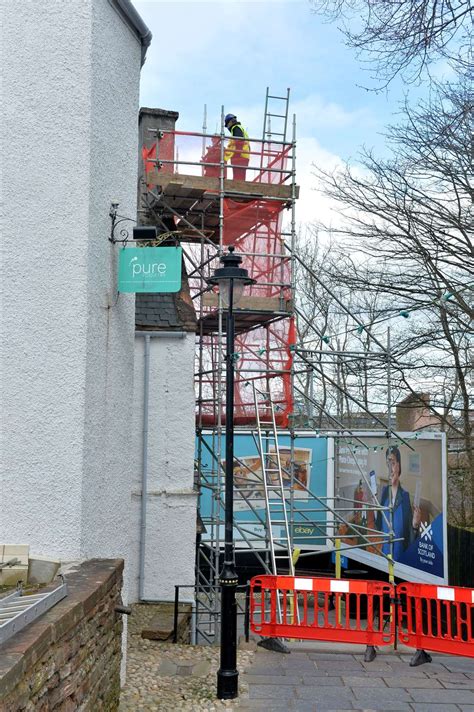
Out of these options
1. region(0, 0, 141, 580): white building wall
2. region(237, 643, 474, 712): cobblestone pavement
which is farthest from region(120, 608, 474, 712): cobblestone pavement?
region(0, 0, 141, 580): white building wall

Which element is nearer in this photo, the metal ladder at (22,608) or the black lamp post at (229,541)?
the metal ladder at (22,608)

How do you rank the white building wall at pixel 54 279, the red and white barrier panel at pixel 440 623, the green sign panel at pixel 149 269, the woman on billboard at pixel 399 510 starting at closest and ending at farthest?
1. the white building wall at pixel 54 279
2. the green sign panel at pixel 149 269
3. the red and white barrier panel at pixel 440 623
4. the woman on billboard at pixel 399 510

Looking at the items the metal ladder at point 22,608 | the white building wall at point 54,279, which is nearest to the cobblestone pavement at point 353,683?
the white building wall at point 54,279

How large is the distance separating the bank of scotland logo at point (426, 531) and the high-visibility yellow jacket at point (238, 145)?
20.2 ft

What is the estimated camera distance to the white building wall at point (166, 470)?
36.7ft

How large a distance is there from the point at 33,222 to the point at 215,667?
5.20m

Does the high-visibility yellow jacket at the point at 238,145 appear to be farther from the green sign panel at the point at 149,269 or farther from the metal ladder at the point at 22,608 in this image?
the metal ladder at the point at 22,608

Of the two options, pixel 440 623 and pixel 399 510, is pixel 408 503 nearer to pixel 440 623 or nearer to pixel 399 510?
pixel 399 510

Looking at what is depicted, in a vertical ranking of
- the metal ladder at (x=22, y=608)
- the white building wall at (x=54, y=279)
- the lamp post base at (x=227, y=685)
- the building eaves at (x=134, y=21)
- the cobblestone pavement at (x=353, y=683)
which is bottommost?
the cobblestone pavement at (x=353, y=683)

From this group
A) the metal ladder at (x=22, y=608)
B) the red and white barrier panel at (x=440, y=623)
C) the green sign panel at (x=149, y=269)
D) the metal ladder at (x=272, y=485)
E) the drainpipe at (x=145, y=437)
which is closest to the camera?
the metal ladder at (x=22, y=608)

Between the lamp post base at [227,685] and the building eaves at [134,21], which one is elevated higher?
the building eaves at [134,21]

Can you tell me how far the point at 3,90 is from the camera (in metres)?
6.52

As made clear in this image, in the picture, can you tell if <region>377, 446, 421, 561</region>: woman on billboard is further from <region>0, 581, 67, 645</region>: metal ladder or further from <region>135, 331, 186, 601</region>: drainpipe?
<region>0, 581, 67, 645</region>: metal ladder

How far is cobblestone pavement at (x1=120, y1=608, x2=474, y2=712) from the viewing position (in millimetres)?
7359
